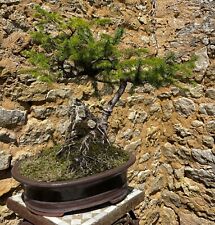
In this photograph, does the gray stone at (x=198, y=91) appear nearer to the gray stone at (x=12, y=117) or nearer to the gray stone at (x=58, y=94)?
the gray stone at (x=58, y=94)

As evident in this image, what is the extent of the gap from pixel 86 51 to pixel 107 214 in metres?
0.53

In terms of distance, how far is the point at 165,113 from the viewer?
2.03 metres

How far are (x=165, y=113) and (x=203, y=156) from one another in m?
0.36

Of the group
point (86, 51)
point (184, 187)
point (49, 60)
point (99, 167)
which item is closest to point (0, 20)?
point (49, 60)

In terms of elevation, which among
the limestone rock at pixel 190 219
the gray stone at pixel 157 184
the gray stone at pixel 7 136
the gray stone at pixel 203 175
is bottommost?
the limestone rock at pixel 190 219

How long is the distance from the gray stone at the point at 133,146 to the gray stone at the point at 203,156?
34 cm

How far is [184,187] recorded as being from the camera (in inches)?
77.9

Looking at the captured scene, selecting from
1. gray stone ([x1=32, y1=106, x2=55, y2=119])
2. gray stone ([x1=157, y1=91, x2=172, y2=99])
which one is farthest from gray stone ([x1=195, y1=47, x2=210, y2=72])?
gray stone ([x1=32, y1=106, x2=55, y2=119])

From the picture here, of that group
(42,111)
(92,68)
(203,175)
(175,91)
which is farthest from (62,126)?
(203,175)

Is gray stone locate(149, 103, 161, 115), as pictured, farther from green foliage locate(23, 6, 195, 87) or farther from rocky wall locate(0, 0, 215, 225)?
green foliage locate(23, 6, 195, 87)

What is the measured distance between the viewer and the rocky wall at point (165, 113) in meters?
1.62

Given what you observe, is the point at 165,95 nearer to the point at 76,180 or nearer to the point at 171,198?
the point at 171,198

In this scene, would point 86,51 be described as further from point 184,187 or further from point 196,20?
point 184,187

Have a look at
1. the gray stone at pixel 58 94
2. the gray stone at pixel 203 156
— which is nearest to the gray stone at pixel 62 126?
the gray stone at pixel 58 94
